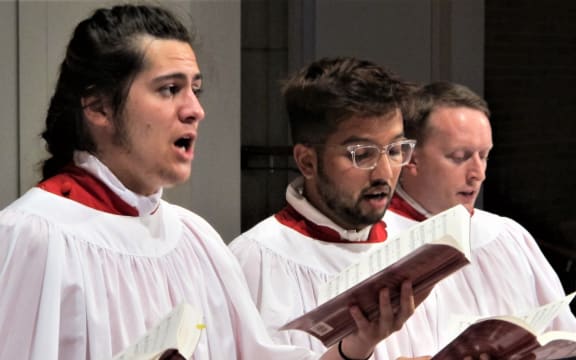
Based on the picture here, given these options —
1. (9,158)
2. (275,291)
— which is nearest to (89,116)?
(275,291)

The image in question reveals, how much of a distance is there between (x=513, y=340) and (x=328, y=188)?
850 mm

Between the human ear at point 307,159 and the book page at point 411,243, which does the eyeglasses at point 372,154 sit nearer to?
the human ear at point 307,159

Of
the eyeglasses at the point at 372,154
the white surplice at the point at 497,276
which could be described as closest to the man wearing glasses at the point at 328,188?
the eyeglasses at the point at 372,154

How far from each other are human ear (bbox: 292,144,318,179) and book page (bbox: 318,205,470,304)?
0.69m

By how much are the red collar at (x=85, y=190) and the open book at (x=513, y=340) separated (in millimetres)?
857

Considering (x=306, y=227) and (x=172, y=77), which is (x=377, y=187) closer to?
(x=306, y=227)

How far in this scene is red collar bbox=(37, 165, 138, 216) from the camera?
280cm

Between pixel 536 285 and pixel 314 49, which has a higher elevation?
pixel 314 49

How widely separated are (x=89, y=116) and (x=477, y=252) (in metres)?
1.70

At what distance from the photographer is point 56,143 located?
9.55 feet

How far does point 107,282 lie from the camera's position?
2754mm

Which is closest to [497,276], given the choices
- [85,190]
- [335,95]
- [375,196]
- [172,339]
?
[375,196]

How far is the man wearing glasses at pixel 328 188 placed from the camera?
3.33m

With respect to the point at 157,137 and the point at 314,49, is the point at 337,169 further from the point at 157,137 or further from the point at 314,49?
the point at 314,49
